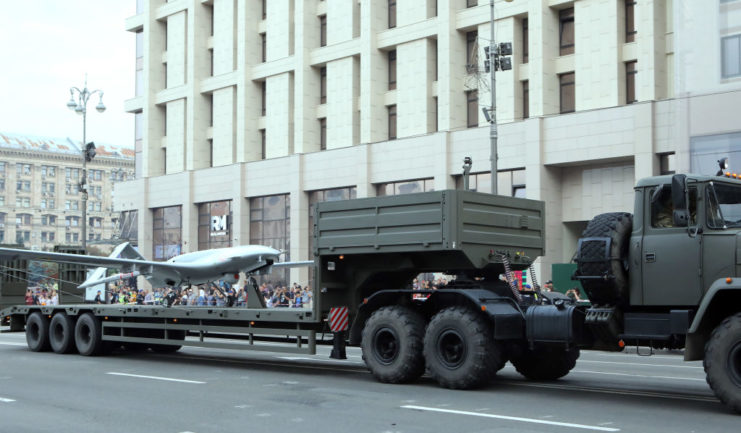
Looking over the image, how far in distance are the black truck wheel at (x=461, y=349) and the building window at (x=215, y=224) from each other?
3766cm

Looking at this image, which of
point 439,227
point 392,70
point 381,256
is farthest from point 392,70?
point 439,227

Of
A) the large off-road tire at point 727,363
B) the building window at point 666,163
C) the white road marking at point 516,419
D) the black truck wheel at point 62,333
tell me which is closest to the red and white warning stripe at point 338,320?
the white road marking at point 516,419

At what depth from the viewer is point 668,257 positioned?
35.8 ft

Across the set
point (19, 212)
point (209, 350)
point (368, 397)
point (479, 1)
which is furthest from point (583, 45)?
point (19, 212)

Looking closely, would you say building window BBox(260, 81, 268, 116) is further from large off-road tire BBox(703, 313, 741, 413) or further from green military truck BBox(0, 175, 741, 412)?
large off-road tire BBox(703, 313, 741, 413)

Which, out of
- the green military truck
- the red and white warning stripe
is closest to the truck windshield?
the green military truck

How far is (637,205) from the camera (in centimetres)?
1130

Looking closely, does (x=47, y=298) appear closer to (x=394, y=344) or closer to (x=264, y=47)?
(x=264, y=47)

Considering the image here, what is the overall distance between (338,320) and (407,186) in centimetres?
2706

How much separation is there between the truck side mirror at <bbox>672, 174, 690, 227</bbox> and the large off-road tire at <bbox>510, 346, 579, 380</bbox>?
3612 millimetres

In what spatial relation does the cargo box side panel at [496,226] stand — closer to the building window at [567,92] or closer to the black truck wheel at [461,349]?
the black truck wheel at [461,349]

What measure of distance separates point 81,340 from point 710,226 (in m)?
13.7

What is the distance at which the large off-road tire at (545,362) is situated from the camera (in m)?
13.7

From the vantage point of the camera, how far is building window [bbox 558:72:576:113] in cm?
3641
